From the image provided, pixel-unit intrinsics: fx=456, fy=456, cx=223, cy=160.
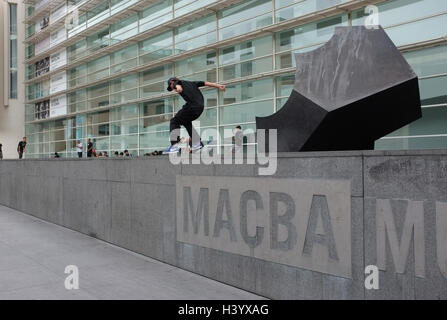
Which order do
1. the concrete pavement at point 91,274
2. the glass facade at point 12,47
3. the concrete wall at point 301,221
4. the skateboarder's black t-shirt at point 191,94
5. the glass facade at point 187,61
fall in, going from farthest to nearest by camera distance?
the glass facade at point 12,47 → the glass facade at point 187,61 → the skateboarder's black t-shirt at point 191,94 → the concrete pavement at point 91,274 → the concrete wall at point 301,221

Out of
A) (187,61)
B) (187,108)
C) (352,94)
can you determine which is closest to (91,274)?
(187,108)

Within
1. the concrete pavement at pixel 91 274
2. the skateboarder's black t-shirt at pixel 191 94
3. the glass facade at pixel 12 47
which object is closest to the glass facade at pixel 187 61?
the glass facade at pixel 12 47

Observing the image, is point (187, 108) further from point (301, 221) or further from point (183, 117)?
point (301, 221)

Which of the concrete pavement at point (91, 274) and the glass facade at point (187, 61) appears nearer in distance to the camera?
the concrete pavement at point (91, 274)

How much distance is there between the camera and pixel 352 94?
523 centimetres

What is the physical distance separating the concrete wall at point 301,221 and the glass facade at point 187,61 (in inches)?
380

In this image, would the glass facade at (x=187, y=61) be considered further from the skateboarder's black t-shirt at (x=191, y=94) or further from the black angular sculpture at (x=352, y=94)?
the black angular sculpture at (x=352, y=94)

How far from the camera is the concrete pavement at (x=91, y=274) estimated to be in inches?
235

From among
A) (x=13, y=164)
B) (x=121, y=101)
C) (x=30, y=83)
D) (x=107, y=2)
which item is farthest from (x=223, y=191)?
(x=30, y=83)

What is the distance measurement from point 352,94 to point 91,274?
4.71 m

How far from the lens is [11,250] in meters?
8.98

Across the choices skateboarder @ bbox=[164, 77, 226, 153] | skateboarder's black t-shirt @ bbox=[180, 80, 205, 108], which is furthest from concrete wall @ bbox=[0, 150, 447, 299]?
skateboarder's black t-shirt @ bbox=[180, 80, 205, 108]

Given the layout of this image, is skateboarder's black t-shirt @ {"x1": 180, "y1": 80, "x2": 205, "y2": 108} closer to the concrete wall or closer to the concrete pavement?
the concrete wall
